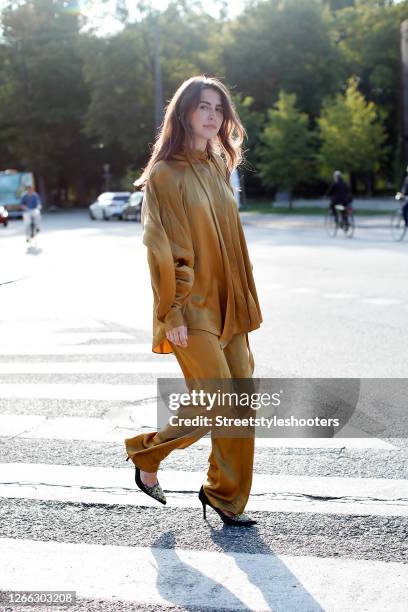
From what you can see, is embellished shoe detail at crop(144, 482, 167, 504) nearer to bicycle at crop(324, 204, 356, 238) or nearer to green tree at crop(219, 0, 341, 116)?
bicycle at crop(324, 204, 356, 238)

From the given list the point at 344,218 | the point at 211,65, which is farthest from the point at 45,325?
the point at 211,65

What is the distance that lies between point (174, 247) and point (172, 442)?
0.82 metres

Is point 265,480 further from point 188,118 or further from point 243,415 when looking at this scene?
point 188,118

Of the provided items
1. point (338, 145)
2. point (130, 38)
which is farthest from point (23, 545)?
point (130, 38)

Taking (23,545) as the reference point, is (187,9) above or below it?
above

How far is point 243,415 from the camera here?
4.47 metres

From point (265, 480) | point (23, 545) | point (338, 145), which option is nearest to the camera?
point (23, 545)

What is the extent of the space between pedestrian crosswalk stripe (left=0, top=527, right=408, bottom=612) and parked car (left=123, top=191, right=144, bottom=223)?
4182cm

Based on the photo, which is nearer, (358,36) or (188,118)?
(188,118)

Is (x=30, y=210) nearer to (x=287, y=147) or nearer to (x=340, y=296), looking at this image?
(x=340, y=296)

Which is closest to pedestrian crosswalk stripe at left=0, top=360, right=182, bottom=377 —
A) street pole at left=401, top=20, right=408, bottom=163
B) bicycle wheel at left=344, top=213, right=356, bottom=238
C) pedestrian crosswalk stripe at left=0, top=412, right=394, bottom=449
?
pedestrian crosswalk stripe at left=0, top=412, right=394, bottom=449

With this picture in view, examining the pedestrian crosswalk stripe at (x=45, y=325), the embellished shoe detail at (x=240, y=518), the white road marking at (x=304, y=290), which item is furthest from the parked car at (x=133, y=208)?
the embellished shoe detail at (x=240, y=518)

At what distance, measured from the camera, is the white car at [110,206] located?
50.7 m

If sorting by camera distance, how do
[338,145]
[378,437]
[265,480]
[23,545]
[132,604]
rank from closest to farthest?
[132,604] → [23,545] → [265,480] → [378,437] → [338,145]
